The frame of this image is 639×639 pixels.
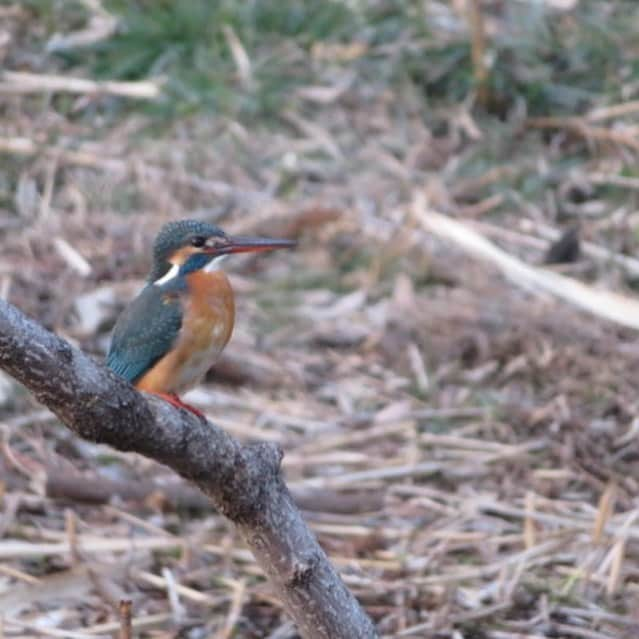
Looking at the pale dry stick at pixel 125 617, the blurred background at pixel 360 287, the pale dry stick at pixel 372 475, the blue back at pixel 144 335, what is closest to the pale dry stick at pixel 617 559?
the blurred background at pixel 360 287

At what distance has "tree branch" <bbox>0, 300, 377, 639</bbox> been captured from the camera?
2.21 meters

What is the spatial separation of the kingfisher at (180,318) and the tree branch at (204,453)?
0.70 m

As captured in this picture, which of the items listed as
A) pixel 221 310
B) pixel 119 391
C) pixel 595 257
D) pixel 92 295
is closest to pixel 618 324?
pixel 595 257

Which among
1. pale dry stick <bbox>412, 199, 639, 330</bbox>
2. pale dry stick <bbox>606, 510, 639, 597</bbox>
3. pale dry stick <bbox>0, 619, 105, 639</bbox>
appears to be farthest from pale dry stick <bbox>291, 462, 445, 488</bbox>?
pale dry stick <bbox>0, 619, 105, 639</bbox>

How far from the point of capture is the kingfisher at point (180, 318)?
3492 mm

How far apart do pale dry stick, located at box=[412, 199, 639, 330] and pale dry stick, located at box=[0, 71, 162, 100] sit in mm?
1353

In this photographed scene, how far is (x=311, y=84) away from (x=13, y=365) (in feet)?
16.3

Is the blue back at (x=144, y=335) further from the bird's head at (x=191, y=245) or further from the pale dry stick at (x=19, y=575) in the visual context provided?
the pale dry stick at (x=19, y=575)

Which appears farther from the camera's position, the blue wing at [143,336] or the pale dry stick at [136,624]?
the pale dry stick at [136,624]

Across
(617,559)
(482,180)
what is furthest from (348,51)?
(617,559)

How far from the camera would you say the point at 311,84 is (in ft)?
23.0

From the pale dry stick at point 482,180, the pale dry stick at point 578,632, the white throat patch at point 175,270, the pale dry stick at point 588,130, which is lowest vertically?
the pale dry stick at point 578,632

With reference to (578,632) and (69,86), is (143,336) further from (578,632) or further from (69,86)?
(69,86)

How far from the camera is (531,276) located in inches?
210
